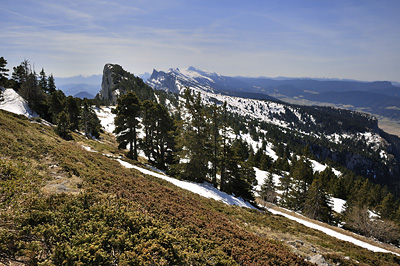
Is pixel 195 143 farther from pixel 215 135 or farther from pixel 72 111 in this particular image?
pixel 72 111

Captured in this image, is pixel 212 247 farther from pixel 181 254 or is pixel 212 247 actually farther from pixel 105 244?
pixel 105 244

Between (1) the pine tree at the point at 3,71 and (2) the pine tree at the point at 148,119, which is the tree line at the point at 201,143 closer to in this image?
(2) the pine tree at the point at 148,119

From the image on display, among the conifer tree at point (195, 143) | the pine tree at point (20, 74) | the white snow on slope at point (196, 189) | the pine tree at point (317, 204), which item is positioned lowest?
the pine tree at point (317, 204)

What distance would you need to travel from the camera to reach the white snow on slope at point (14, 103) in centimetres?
3650

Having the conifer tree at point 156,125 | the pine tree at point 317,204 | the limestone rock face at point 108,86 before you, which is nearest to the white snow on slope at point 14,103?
the conifer tree at point 156,125

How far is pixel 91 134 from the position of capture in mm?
47812

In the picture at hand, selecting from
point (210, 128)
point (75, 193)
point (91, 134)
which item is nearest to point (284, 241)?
point (75, 193)

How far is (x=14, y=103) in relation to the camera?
127 ft

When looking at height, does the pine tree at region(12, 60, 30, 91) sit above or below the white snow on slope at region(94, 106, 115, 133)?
above

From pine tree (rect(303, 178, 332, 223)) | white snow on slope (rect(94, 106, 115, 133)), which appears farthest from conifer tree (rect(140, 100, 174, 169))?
white snow on slope (rect(94, 106, 115, 133))

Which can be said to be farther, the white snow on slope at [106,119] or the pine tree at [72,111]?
the white snow on slope at [106,119]

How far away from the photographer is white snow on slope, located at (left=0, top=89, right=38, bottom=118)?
36.5 metres

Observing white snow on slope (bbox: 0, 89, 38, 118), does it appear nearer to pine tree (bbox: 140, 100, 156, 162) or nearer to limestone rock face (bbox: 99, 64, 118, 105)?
pine tree (bbox: 140, 100, 156, 162)

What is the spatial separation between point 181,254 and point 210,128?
68.5ft
